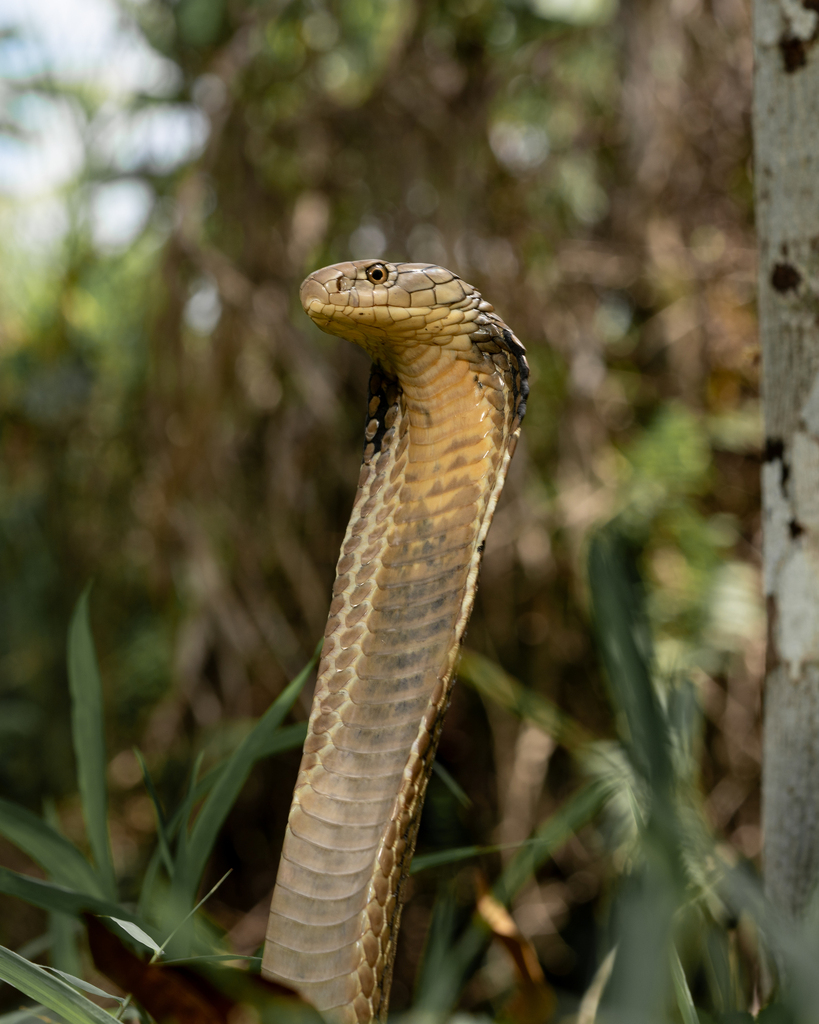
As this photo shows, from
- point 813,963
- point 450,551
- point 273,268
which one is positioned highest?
point 273,268

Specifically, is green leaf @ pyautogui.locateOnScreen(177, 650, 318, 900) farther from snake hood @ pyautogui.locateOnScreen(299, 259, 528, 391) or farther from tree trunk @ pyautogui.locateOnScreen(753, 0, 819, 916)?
tree trunk @ pyautogui.locateOnScreen(753, 0, 819, 916)

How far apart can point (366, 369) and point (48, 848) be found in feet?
5.16

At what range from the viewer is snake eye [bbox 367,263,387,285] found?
720 mm

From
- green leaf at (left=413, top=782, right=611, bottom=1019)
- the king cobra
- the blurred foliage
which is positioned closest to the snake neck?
the king cobra

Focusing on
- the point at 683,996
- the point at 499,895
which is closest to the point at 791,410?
the point at 683,996

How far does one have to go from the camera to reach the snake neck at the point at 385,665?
743 mm

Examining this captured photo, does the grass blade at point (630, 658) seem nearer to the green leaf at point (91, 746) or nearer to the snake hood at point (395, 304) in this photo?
the snake hood at point (395, 304)

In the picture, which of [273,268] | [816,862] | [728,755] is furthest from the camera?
[728,755]

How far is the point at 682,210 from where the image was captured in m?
2.35

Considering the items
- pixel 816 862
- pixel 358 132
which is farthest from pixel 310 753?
pixel 358 132

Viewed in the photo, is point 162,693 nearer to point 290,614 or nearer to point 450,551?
point 290,614

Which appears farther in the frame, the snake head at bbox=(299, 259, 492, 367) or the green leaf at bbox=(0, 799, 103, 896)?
the green leaf at bbox=(0, 799, 103, 896)

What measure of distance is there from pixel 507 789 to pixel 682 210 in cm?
166

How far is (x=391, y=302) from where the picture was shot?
28.4 inches
